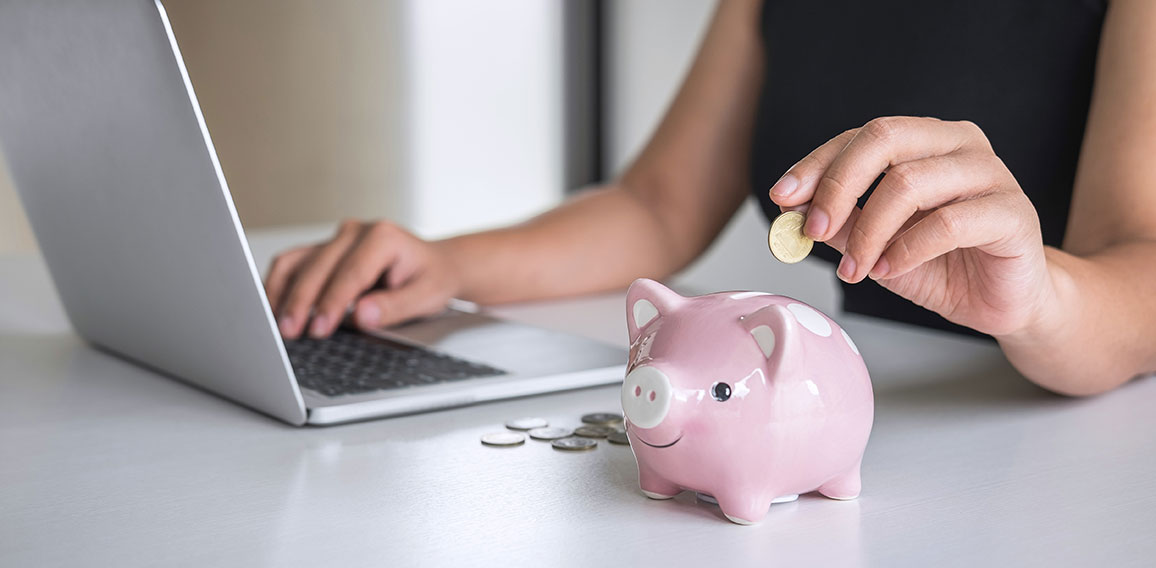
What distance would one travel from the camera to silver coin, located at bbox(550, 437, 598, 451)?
24.7 inches

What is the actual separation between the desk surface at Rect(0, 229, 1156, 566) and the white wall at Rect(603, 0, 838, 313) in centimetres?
218

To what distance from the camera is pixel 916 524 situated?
0.51 metres

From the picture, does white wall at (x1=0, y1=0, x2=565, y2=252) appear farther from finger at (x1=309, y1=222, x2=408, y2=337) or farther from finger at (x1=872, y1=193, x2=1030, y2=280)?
finger at (x1=872, y1=193, x2=1030, y2=280)

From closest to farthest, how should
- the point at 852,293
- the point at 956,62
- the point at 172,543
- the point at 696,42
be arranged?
the point at 172,543 → the point at 956,62 → the point at 852,293 → the point at 696,42

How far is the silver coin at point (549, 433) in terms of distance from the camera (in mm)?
645

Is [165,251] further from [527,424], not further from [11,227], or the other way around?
[11,227]

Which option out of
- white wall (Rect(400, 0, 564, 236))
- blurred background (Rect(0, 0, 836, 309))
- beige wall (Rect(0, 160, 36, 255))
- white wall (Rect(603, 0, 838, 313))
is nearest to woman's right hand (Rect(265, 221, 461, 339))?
white wall (Rect(603, 0, 838, 313))

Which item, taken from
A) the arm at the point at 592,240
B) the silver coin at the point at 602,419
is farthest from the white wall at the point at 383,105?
the silver coin at the point at 602,419

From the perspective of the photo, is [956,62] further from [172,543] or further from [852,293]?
[172,543]

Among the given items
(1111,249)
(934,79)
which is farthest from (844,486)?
(934,79)

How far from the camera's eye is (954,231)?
54cm

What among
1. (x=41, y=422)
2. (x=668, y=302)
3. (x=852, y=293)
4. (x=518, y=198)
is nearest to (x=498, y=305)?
(x=852, y=293)

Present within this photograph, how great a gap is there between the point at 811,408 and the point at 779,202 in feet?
0.33

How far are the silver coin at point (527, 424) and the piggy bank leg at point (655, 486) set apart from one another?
13 centimetres
